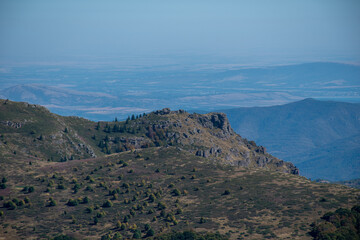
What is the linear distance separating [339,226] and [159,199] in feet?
124

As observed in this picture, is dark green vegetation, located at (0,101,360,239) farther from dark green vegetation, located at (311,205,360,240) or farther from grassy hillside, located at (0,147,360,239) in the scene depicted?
dark green vegetation, located at (311,205,360,240)

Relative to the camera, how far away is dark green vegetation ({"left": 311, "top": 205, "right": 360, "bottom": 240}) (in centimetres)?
6850

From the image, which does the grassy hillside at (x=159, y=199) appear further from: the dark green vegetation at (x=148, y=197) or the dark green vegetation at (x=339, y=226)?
the dark green vegetation at (x=339, y=226)

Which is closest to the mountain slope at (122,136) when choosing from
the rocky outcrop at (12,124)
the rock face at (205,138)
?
the rock face at (205,138)

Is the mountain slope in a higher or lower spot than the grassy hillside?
higher

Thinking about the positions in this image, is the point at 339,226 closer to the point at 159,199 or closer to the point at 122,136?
the point at 159,199

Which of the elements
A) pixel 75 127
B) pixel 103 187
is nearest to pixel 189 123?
pixel 75 127

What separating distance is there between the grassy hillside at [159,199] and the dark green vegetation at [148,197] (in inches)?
7.2

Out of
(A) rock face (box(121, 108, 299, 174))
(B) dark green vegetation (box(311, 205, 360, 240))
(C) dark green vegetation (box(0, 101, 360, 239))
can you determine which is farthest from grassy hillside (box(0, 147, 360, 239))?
(A) rock face (box(121, 108, 299, 174))

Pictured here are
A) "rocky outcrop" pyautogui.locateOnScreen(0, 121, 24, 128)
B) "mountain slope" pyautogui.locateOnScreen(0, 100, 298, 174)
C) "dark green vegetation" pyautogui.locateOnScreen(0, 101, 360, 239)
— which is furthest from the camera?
"rocky outcrop" pyautogui.locateOnScreen(0, 121, 24, 128)

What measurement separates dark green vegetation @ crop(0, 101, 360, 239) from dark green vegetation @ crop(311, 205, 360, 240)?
2143mm

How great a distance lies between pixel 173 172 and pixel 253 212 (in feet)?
106

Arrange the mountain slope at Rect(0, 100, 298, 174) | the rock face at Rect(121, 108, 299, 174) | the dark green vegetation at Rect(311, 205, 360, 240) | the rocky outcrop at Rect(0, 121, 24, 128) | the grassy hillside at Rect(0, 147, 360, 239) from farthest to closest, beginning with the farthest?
the rock face at Rect(121, 108, 299, 174) → the rocky outcrop at Rect(0, 121, 24, 128) → the mountain slope at Rect(0, 100, 298, 174) → the grassy hillside at Rect(0, 147, 360, 239) → the dark green vegetation at Rect(311, 205, 360, 240)

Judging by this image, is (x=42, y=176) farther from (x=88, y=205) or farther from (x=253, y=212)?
(x=253, y=212)
